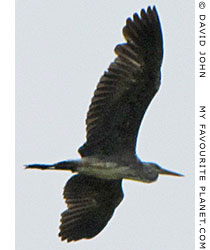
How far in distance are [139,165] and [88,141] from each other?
2.13 feet

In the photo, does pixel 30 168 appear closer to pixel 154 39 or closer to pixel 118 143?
pixel 118 143

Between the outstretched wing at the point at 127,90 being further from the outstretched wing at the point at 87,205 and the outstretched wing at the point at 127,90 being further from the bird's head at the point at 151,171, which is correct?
the outstretched wing at the point at 87,205

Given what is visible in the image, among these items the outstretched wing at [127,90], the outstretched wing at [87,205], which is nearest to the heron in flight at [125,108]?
the outstretched wing at [127,90]

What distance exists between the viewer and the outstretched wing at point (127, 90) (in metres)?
14.1

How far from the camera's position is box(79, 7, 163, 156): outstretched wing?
46.4 ft

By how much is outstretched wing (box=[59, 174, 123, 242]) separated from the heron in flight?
485 mm

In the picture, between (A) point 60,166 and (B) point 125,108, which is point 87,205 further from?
(B) point 125,108

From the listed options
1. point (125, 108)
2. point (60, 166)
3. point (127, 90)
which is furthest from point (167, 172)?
point (60, 166)

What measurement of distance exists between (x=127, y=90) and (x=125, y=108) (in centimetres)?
21

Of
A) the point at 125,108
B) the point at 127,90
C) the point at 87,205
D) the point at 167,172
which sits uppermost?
the point at 127,90

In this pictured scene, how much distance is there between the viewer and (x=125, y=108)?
566 inches

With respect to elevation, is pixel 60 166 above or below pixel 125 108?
below

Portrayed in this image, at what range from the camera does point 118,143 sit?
14523 mm
